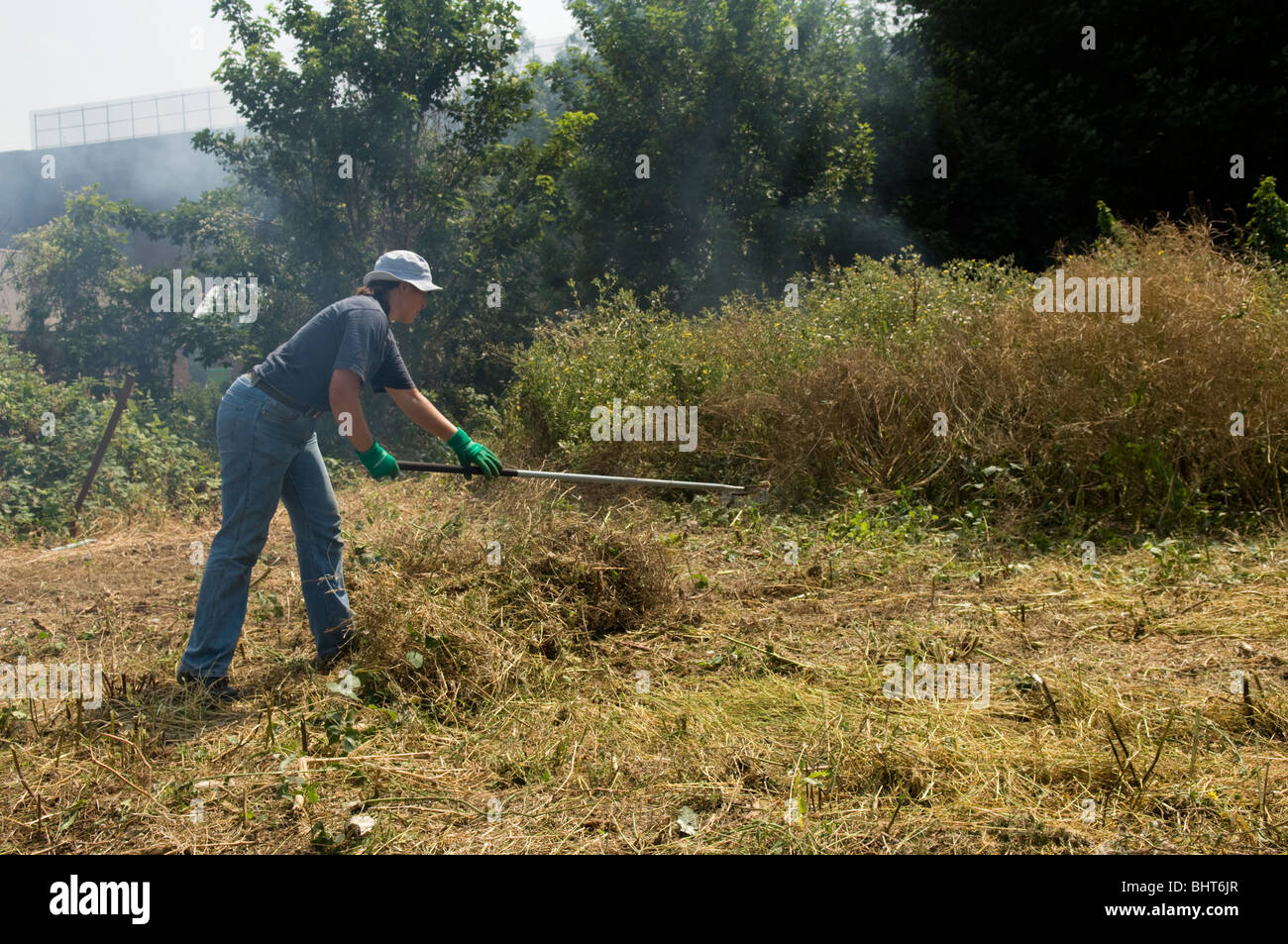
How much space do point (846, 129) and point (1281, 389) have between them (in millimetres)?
8931

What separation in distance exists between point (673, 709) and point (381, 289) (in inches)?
81.7

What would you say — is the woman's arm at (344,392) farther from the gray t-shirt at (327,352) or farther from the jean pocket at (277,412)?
the jean pocket at (277,412)

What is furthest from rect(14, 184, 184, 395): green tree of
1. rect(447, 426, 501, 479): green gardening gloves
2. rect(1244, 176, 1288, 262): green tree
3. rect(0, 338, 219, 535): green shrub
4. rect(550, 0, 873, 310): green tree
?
rect(1244, 176, 1288, 262): green tree

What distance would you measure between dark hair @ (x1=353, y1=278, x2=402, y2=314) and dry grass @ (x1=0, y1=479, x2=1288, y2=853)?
43.4 inches

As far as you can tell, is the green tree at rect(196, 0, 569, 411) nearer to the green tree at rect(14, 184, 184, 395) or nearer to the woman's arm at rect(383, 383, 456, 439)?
the green tree at rect(14, 184, 184, 395)

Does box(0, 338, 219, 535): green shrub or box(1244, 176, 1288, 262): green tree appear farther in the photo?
box(1244, 176, 1288, 262): green tree

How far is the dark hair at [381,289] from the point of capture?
389cm

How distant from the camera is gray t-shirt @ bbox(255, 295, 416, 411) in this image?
3.59 m

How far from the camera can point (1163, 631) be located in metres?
3.86

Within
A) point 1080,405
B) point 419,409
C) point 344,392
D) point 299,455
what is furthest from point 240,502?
point 1080,405

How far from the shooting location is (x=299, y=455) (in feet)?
12.5

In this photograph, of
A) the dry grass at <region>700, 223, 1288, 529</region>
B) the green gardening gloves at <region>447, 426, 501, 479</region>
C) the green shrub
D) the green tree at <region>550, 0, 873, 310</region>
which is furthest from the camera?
the green tree at <region>550, 0, 873, 310</region>

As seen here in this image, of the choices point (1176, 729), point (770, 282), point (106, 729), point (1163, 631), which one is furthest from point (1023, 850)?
point (770, 282)

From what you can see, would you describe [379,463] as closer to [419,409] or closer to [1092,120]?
[419,409]
